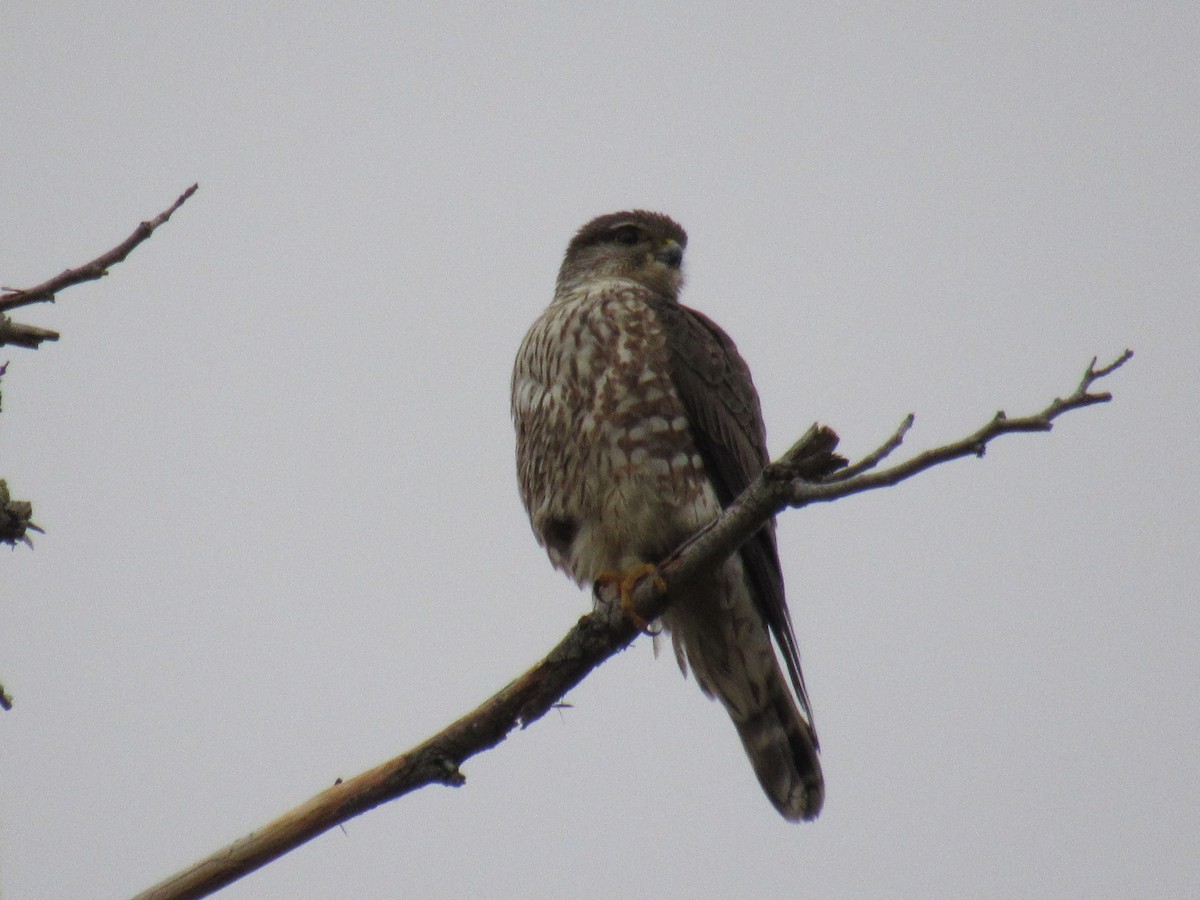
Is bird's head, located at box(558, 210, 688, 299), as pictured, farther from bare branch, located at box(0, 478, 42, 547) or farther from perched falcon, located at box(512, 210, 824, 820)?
bare branch, located at box(0, 478, 42, 547)

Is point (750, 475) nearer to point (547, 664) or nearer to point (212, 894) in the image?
point (547, 664)

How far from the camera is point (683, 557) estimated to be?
3.33 metres

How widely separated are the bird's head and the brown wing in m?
1.18

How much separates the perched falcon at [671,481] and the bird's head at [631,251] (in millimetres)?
1027

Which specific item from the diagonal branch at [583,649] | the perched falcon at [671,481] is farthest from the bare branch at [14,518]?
the perched falcon at [671,481]

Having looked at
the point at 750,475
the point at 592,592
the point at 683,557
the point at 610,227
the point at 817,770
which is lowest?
the point at 817,770

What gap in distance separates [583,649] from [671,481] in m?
0.99

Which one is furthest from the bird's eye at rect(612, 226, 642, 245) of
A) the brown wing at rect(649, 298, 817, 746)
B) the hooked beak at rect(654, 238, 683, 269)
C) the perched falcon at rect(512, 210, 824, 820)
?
the brown wing at rect(649, 298, 817, 746)

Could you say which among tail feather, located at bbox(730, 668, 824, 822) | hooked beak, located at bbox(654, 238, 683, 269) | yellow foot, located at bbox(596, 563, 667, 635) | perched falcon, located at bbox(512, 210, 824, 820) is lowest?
tail feather, located at bbox(730, 668, 824, 822)

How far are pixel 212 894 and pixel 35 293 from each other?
4.27ft

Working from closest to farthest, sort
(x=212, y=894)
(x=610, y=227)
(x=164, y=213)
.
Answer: (x=164, y=213), (x=212, y=894), (x=610, y=227)

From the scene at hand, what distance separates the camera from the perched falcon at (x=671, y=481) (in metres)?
4.25

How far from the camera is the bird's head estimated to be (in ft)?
19.1

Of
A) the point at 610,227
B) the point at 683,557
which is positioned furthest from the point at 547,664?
the point at 610,227
